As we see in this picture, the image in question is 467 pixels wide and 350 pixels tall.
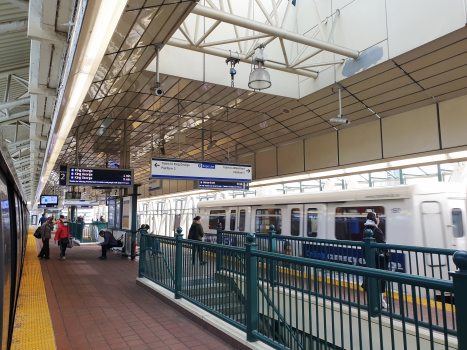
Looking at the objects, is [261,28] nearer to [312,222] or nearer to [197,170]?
[197,170]

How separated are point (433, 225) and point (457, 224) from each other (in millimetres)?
456

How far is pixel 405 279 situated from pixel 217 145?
38.0 feet

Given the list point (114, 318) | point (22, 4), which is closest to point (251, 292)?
point (114, 318)

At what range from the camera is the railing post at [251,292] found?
12.3 feet

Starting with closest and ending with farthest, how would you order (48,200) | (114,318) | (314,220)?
(114,318) < (314,220) < (48,200)

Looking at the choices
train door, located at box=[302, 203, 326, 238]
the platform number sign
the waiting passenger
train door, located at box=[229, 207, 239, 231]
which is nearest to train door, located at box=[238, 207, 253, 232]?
train door, located at box=[229, 207, 239, 231]

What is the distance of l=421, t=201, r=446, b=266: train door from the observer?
6.96 meters

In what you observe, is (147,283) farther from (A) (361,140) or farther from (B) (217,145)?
(B) (217,145)

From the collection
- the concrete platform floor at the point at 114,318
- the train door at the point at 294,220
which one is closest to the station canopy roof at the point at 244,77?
the train door at the point at 294,220

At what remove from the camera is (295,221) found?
10.2 m

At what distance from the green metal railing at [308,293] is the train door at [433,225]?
2.33 meters

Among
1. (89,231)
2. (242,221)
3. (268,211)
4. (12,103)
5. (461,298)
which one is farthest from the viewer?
(89,231)

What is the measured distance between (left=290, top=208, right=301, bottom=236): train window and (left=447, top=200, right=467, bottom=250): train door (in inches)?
155

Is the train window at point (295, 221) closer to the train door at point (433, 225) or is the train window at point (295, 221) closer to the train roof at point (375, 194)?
the train roof at point (375, 194)
